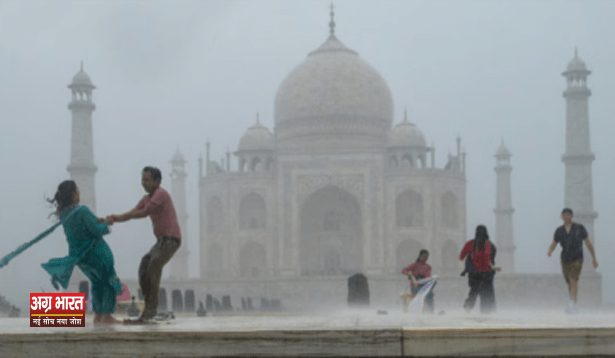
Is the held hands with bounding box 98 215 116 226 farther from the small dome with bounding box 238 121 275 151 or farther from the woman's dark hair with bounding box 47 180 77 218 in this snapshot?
the small dome with bounding box 238 121 275 151

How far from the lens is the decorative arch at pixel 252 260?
26.9m

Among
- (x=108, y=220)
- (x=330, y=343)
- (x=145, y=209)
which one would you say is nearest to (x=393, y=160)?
(x=145, y=209)

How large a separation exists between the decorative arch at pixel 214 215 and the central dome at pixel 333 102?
381 centimetres

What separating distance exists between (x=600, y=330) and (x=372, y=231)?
22.6 m

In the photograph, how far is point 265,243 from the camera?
86.8 ft

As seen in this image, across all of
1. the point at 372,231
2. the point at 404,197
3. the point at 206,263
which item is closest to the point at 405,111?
the point at 404,197

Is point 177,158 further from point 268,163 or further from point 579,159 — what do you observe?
point 579,159

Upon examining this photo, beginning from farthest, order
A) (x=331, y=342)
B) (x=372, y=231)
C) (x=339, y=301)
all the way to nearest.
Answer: (x=372, y=231), (x=339, y=301), (x=331, y=342)

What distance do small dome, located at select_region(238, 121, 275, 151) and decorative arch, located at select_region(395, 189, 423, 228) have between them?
541cm

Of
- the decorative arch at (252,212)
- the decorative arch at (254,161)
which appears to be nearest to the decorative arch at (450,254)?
the decorative arch at (252,212)

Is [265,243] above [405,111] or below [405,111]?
below

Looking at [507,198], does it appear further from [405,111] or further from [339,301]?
[339,301]

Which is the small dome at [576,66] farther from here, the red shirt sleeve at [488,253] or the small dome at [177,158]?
the red shirt sleeve at [488,253]

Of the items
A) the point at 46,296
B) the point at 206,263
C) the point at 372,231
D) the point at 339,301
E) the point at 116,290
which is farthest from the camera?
the point at 206,263
